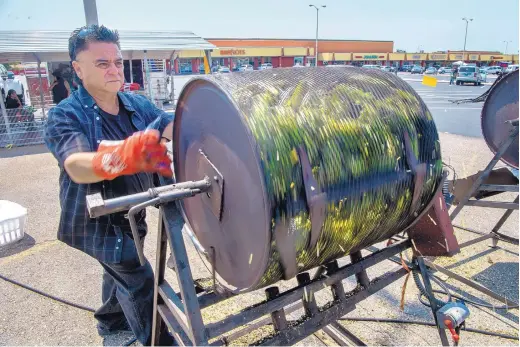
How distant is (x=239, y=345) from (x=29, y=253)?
2775mm

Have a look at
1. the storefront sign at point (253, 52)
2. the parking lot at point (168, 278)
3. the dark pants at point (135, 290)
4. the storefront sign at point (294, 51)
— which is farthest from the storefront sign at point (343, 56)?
the dark pants at point (135, 290)

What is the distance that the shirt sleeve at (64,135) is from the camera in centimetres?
186

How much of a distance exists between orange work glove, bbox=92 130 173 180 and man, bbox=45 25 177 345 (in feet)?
0.39

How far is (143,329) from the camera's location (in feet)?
7.60

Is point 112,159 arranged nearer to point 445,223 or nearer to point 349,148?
point 349,148

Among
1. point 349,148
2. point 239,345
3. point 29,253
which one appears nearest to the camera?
point 349,148

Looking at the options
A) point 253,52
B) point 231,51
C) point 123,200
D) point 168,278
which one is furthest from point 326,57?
point 123,200

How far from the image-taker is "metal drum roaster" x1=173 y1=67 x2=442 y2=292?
1.47 meters

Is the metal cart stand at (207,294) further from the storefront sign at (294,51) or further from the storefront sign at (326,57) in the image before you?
the storefront sign at (326,57)

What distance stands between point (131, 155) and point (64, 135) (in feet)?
1.89

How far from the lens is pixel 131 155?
62.1 inches

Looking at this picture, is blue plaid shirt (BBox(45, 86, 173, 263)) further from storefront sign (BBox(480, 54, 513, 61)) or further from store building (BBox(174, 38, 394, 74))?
storefront sign (BBox(480, 54, 513, 61))

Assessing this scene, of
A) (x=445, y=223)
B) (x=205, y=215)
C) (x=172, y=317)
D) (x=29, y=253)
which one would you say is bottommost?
(x=29, y=253)

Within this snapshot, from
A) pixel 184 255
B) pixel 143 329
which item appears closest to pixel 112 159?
pixel 184 255
